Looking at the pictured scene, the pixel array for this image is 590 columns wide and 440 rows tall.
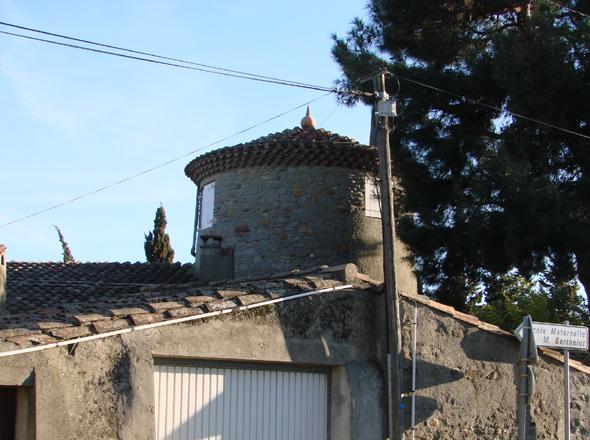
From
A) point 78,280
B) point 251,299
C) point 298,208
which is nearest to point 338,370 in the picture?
point 251,299

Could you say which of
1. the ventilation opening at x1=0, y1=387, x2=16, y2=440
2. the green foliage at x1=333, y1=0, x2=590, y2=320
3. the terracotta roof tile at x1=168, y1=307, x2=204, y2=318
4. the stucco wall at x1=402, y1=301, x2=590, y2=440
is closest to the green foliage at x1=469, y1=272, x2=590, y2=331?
the green foliage at x1=333, y1=0, x2=590, y2=320

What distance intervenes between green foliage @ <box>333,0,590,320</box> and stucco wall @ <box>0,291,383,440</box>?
5.18 metres

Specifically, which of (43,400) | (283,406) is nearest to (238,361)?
(283,406)

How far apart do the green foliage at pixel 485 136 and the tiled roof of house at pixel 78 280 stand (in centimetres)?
579

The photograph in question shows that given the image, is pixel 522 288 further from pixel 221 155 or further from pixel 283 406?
pixel 283 406

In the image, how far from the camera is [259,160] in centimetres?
1781

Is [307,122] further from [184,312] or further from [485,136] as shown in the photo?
[184,312]

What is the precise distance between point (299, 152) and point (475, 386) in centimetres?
762

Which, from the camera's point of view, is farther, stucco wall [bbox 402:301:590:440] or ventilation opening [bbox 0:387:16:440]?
stucco wall [bbox 402:301:590:440]

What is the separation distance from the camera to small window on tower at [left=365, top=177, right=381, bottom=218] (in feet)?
58.6

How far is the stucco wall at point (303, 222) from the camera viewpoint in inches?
687

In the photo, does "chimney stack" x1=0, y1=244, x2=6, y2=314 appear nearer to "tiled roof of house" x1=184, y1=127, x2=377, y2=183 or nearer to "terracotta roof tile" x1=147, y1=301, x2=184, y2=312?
"tiled roof of house" x1=184, y1=127, x2=377, y2=183

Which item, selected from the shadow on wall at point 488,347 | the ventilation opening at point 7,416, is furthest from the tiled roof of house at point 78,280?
the shadow on wall at point 488,347

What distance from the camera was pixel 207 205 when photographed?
19.1m
